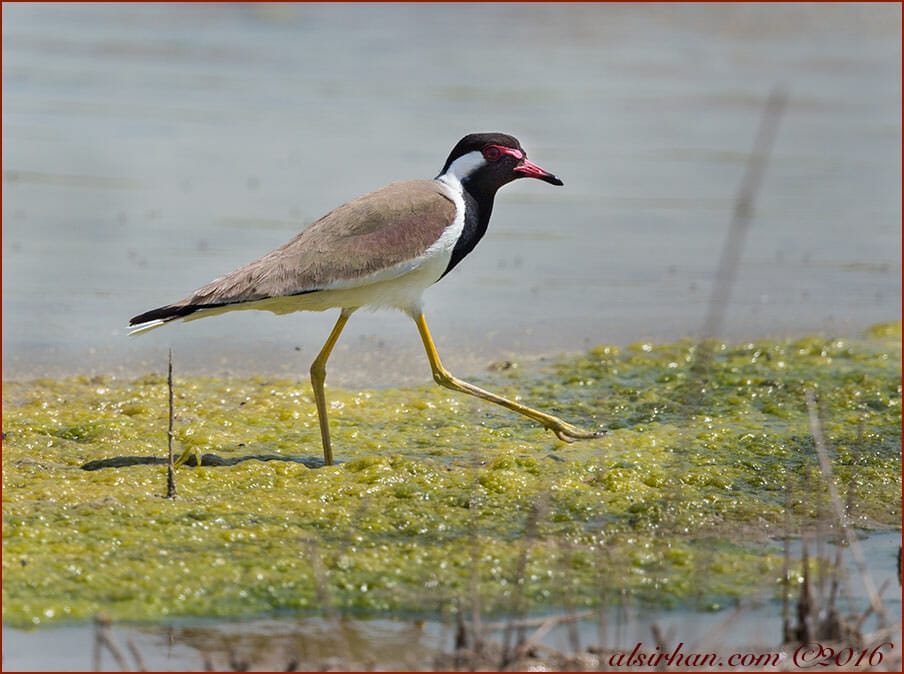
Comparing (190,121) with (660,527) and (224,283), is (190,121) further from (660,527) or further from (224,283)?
(660,527)

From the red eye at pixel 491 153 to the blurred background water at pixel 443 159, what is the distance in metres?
1.57

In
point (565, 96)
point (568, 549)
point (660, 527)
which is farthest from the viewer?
point (565, 96)

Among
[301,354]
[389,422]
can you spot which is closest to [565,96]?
[301,354]

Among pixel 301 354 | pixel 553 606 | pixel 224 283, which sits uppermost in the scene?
pixel 224 283

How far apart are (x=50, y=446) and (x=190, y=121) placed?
7.40m

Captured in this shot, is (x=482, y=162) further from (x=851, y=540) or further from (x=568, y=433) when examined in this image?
(x=851, y=540)

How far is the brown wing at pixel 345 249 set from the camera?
5.85 metres

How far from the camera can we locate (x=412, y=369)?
309 inches

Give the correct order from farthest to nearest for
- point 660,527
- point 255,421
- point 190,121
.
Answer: point 190,121 < point 255,421 < point 660,527

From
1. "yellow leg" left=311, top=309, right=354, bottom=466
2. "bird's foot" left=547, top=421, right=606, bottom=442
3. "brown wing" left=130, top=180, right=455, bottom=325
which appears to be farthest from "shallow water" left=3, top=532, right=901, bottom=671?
"bird's foot" left=547, top=421, right=606, bottom=442

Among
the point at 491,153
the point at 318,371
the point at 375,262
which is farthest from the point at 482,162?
the point at 318,371

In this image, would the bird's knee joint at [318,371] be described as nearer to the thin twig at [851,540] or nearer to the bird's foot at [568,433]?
the bird's foot at [568,433]

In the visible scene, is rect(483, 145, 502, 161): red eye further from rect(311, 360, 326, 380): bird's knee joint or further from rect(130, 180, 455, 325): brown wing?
rect(311, 360, 326, 380): bird's knee joint

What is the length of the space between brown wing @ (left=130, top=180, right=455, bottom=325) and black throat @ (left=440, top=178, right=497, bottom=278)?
0.45ft
